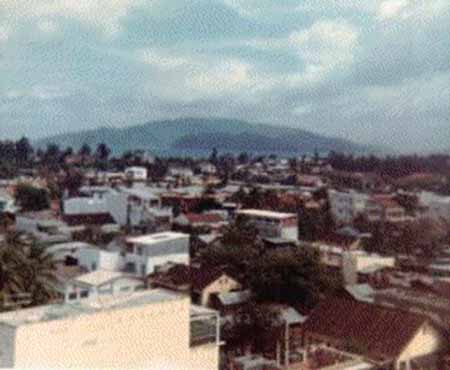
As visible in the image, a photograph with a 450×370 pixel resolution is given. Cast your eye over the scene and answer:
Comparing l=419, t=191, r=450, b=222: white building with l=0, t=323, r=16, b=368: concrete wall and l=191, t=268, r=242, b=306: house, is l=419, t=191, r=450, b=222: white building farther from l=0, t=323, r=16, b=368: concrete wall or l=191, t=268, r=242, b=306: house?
l=0, t=323, r=16, b=368: concrete wall

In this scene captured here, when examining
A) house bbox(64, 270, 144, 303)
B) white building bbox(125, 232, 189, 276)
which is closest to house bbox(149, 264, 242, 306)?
house bbox(64, 270, 144, 303)

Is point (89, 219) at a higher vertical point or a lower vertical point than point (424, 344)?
higher

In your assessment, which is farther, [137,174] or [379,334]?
[137,174]

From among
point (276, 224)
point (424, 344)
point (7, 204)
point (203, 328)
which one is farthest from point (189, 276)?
point (7, 204)

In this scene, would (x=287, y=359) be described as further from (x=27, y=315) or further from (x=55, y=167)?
(x=55, y=167)

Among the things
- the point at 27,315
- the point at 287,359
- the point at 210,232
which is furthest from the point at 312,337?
the point at 210,232

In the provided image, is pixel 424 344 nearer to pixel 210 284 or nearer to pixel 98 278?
pixel 210 284

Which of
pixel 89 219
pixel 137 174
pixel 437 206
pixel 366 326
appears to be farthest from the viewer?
pixel 137 174
